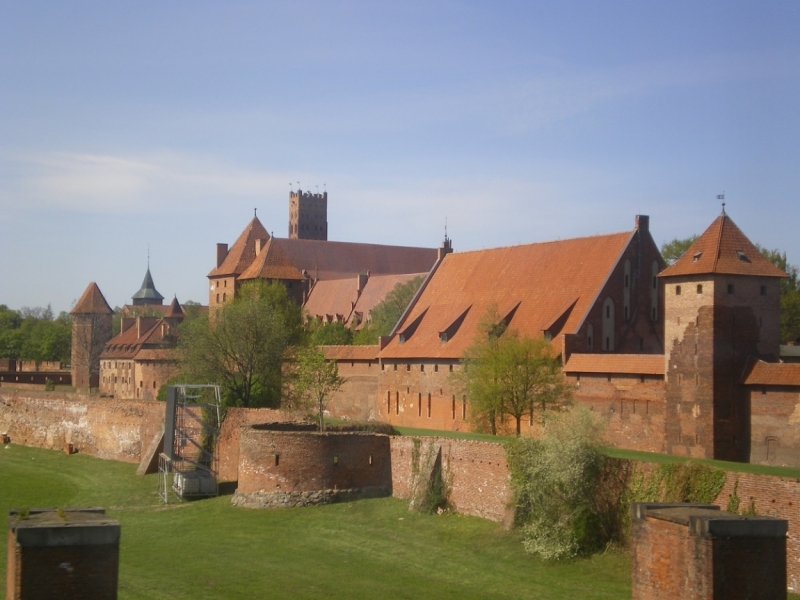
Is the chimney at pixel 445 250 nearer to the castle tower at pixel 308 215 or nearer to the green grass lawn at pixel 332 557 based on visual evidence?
the green grass lawn at pixel 332 557

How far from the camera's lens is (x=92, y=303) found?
91.5 metres

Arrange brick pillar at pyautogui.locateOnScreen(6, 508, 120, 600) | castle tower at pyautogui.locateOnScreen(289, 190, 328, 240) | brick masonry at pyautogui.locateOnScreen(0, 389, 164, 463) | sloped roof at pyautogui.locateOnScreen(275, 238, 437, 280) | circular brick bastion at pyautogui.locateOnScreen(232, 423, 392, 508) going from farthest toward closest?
castle tower at pyautogui.locateOnScreen(289, 190, 328, 240)
sloped roof at pyautogui.locateOnScreen(275, 238, 437, 280)
brick masonry at pyautogui.locateOnScreen(0, 389, 164, 463)
circular brick bastion at pyautogui.locateOnScreen(232, 423, 392, 508)
brick pillar at pyautogui.locateOnScreen(6, 508, 120, 600)

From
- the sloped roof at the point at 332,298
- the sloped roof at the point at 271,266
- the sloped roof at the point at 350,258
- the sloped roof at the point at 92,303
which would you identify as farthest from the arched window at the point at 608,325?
the sloped roof at the point at 92,303

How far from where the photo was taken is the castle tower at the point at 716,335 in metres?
31.5

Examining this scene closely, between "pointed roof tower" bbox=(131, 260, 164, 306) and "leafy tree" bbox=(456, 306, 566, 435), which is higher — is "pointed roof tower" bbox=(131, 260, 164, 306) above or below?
above

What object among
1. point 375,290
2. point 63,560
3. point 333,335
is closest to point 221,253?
point 375,290

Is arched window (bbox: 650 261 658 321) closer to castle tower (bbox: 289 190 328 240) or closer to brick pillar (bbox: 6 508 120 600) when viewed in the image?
brick pillar (bbox: 6 508 120 600)

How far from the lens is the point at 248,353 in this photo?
47.2 metres

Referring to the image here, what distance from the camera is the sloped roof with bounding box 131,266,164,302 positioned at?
529 feet

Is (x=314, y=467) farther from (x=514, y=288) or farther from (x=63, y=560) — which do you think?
(x=63, y=560)

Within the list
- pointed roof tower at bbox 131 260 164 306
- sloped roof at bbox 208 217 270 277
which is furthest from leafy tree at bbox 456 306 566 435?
pointed roof tower at bbox 131 260 164 306

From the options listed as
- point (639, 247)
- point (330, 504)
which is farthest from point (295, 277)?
point (330, 504)

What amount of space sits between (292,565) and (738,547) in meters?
12.5

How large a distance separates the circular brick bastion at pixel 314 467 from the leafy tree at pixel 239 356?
47.4ft
